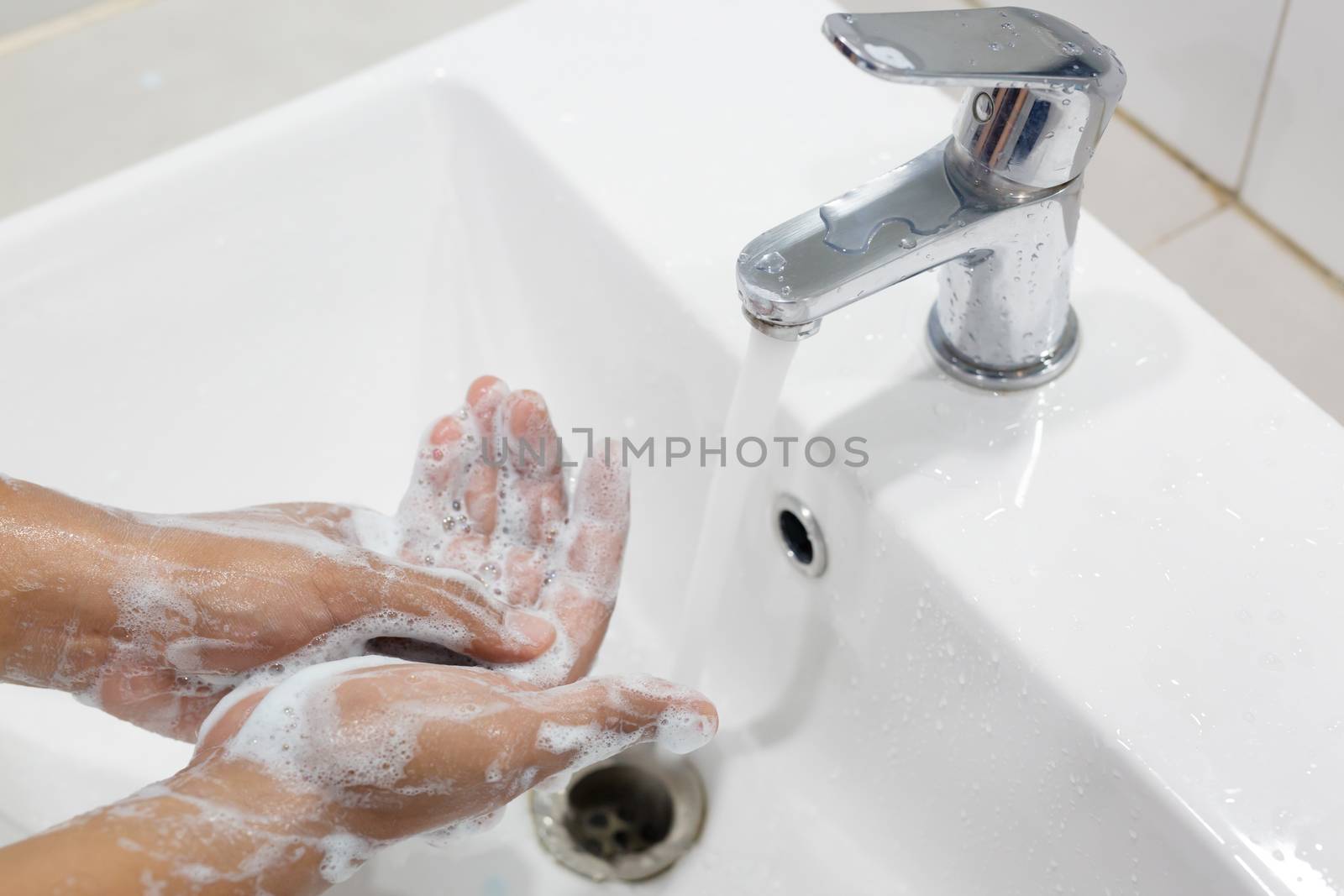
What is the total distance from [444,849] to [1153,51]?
0.53m

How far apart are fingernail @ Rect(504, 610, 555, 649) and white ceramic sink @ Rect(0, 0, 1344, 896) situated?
113 millimetres

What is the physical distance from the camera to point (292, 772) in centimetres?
42

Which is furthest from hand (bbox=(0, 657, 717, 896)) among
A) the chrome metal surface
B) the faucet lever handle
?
the faucet lever handle

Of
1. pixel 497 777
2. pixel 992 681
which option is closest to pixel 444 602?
pixel 497 777

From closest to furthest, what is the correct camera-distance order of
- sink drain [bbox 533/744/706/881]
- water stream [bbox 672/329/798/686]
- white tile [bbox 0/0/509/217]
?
water stream [bbox 672/329/798/686] → sink drain [bbox 533/744/706/881] → white tile [bbox 0/0/509/217]

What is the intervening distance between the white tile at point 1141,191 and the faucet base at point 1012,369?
137 millimetres

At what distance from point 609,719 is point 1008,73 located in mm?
272

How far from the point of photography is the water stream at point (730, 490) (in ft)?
1.54

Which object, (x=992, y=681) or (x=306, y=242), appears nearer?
(x=992, y=681)

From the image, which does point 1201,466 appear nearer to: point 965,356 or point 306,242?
point 965,356

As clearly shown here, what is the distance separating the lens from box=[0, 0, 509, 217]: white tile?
2.38 ft

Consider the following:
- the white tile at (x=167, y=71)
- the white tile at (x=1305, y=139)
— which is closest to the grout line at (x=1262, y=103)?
the white tile at (x=1305, y=139)

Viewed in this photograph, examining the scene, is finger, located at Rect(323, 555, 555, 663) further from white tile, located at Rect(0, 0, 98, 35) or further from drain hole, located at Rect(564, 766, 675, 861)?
white tile, located at Rect(0, 0, 98, 35)

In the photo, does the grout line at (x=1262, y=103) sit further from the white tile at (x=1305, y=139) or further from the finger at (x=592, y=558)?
the finger at (x=592, y=558)
